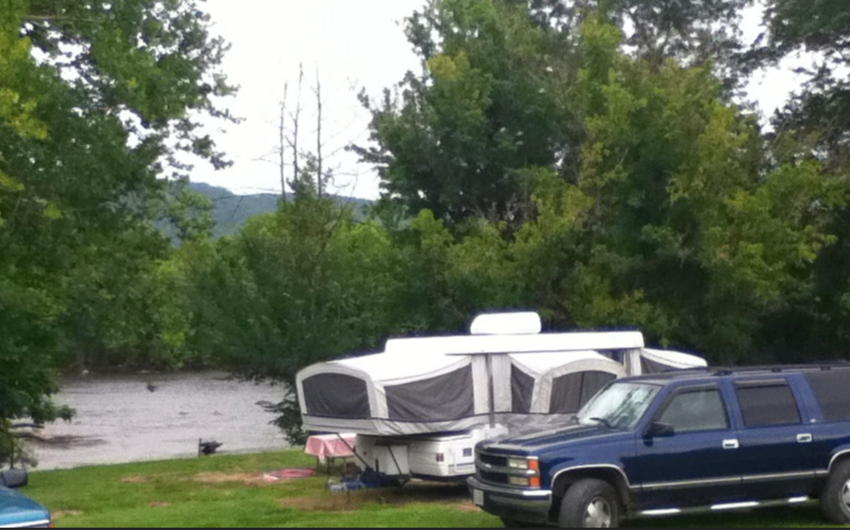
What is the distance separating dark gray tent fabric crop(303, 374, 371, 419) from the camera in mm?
16266

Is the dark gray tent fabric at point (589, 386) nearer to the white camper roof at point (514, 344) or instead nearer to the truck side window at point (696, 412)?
the white camper roof at point (514, 344)

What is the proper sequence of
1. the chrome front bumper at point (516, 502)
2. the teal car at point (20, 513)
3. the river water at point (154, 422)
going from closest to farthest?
the teal car at point (20, 513) → the chrome front bumper at point (516, 502) → the river water at point (154, 422)

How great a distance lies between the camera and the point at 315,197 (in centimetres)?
2733

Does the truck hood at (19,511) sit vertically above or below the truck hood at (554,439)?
below

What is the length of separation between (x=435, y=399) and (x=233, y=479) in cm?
533

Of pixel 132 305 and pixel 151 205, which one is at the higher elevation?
pixel 151 205

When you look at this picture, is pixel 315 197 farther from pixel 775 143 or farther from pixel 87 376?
pixel 87 376

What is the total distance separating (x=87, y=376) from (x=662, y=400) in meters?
71.2

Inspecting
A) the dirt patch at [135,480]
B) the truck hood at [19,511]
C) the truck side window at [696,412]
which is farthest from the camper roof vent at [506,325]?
the truck hood at [19,511]

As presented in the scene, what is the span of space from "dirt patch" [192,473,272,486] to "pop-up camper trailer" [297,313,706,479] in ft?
8.54

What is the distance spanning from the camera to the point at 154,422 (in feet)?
153

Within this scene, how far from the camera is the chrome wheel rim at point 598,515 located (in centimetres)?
1178

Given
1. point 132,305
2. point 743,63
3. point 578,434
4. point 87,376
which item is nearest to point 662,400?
point 578,434

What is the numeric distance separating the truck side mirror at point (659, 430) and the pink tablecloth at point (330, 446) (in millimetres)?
7191
